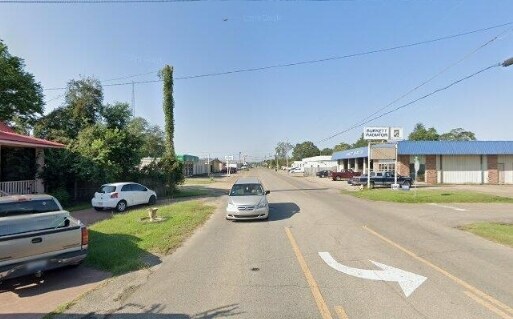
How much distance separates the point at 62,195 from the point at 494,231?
20192 mm

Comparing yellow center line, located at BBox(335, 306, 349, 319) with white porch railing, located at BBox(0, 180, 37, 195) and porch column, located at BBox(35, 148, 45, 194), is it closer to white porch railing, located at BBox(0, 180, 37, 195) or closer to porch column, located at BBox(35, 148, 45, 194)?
white porch railing, located at BBox(0, 180, 37, 195)

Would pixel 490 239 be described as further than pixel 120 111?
No

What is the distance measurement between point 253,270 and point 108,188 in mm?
13136

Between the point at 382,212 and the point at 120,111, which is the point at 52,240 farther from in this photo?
the point at 120,111

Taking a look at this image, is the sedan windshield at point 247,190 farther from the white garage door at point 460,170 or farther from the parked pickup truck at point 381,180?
the white garage door at point 460,170

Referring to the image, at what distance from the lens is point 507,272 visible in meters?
6.88

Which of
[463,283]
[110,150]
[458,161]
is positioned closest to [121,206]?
[110,150]

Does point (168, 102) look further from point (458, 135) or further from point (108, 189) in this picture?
point (458, 135)

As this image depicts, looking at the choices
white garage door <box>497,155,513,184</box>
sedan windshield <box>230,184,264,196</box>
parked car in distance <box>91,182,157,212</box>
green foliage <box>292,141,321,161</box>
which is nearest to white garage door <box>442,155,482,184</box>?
white garage door <box>497,155,513,184</box>

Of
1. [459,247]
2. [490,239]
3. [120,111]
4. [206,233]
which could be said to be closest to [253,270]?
[206,233]

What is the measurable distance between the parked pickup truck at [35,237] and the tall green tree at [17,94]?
90.4 ft

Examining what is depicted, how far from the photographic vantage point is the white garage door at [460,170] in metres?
39.7

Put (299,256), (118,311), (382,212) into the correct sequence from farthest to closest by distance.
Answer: (382,212) < (299,256) < (118,311)

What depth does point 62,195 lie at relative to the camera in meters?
18.7
